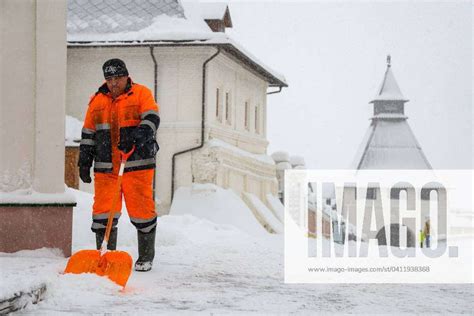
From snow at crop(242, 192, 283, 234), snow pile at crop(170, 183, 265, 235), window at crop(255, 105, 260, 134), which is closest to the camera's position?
snow pile at crop(170, 183, 265, 235)

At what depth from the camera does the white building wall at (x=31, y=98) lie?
25.3 ft

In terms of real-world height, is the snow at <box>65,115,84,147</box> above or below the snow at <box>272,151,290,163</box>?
above

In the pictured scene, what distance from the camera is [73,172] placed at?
881 inches

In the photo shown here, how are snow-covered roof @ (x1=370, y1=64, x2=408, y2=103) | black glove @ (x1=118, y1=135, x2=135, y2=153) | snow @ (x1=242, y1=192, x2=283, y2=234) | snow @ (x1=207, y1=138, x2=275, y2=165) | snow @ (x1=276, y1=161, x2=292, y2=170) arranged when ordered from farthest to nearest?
1. snow-covered roof @ (x1=370, y1=64, x2=408, y2=103)
2. snow @ (x1=276, y1=161, x2=292, y2=170)
3. snow @ (x1=242, y1=192, x2=283, y2=234)
4. snow @ (x1=207, y1=138, x2=275, y2=165)
5. black glove @ (x1=118, y1=135, x2=135, y2=153)

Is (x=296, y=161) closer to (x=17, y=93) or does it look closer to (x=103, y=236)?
(x=17, y=93)

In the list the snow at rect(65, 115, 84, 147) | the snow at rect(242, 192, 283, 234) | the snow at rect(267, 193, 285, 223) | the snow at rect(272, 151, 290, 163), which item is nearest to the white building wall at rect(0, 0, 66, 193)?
the snow at rect(65, 115, 84, 147)

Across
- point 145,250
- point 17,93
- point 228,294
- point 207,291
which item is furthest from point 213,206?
point 228,294

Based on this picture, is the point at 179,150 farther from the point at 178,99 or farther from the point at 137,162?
the point at 137,162

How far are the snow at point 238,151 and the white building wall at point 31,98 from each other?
15188mm

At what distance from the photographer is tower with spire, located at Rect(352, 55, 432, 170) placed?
70.1m

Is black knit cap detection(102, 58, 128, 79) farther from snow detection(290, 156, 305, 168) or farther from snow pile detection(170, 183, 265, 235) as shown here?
snow detection(290, 156, 305, 168)

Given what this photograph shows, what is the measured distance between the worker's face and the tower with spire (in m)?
63.0

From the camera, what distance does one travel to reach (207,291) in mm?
6254

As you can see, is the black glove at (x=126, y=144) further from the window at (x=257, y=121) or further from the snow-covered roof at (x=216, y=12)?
the window at (x=257, y=121)
